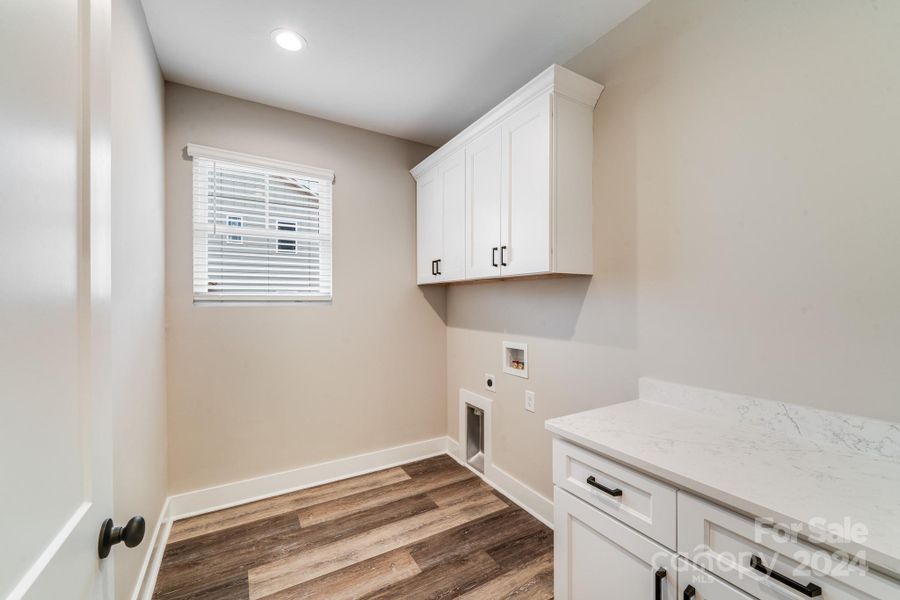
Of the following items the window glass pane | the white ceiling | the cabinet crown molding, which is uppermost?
the white ceiling

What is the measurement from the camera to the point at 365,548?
6.70ft

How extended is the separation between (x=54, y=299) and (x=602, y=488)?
4.61 ft

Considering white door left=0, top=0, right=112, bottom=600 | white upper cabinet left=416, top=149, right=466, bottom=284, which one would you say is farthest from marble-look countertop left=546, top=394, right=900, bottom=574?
white upper cabinet left=416, top=149, right=466, bottom=284

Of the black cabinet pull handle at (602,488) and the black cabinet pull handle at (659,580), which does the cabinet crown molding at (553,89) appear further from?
the black cabinet pull handle at (659,580)

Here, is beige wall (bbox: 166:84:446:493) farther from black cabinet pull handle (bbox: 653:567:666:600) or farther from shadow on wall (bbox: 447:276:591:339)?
black cabinet pull handle (bbox: 653:567:666:600)

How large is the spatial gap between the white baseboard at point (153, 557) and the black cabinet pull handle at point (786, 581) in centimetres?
218

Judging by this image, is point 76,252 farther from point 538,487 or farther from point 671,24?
point 538,487

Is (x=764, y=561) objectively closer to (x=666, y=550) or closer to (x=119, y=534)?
(x=666, y=550)

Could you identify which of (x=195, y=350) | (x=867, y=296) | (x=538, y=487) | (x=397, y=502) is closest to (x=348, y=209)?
(x=195, y=350)

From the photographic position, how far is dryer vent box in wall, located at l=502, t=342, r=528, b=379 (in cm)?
243

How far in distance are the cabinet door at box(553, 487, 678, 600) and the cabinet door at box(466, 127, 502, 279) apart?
1.24 metres

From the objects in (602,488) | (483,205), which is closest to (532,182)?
(483,205)

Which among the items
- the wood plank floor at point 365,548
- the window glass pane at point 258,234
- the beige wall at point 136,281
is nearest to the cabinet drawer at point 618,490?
the wood plank floor at point 365,548

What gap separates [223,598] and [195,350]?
136 cm
